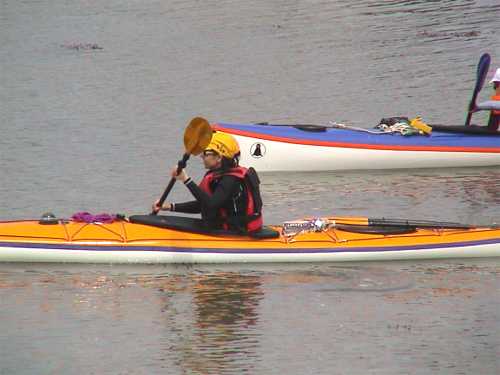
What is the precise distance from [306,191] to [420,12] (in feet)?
51.8

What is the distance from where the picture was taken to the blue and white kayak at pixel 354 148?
19609 millimetres

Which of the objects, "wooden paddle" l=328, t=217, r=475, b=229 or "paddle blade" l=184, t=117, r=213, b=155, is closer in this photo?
"paddle blade" l=184, t=117, r=213, b=155


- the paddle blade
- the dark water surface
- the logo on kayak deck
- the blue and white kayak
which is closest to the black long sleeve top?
the paddle blade

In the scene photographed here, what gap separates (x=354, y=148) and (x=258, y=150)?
133cm

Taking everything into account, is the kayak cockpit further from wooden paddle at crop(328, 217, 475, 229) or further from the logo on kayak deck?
the logo on kayak deck

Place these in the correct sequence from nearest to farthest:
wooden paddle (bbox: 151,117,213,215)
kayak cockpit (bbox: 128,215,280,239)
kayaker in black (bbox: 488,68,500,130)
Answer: wooden paddle (bbox: 151,117,213,215)
kayak cockpit (bbox: 128,215,280,239)
kayaker in black (bbox: 488,68,500,130)

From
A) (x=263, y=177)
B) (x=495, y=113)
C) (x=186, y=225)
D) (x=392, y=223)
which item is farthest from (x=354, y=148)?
(x=186, y=225)

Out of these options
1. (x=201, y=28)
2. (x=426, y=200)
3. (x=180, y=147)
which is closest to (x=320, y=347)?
(x=426, y=200)

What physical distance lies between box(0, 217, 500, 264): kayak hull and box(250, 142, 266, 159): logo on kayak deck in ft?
16.7

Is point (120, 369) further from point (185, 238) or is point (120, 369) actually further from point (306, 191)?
point (306, 191)

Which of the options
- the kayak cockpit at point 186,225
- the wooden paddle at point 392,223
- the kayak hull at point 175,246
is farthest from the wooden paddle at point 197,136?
the wooden paddle at point 392,223

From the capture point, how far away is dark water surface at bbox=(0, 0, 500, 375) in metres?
12.4

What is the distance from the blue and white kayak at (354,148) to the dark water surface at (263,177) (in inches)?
8.0

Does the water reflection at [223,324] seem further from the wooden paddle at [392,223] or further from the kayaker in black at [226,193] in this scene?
the wooden paddle at [392,223]
